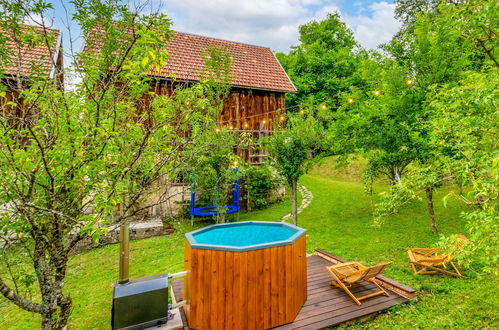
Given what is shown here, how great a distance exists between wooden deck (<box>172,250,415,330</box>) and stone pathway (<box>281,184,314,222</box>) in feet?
17.5

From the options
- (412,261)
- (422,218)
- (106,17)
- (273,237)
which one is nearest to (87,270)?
(273,237)

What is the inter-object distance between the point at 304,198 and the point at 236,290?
34.9 ft

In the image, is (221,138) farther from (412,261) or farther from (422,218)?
(422,218)

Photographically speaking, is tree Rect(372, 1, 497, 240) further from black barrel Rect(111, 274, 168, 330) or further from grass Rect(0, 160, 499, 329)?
black barrel Rect(111, 274, 168, 330)

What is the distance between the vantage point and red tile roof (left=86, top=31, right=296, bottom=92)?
12529 mm

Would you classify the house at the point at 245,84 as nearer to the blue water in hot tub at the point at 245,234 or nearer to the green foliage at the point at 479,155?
the blue water in hot tub at the point at 245,234

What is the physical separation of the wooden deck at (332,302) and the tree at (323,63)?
16058 mm

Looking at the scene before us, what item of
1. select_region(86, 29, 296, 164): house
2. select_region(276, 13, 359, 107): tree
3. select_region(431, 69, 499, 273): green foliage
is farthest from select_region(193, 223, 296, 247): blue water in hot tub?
select_region(276, 13, 359, 107): tree

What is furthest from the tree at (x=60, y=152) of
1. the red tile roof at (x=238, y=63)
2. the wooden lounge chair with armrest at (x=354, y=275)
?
the red tile roof at (x=238, y=63)

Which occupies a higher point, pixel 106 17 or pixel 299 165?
pixel 106 17

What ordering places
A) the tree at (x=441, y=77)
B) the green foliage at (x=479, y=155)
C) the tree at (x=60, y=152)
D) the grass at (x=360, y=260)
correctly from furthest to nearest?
the grass at (x=360, y=260) → the tree at (x=441, y=77) → the green foliage at (x=479, y=155) → the tree at (x=60, y=152)

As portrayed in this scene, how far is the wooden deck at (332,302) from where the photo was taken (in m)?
4.40

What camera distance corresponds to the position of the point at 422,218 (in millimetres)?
10250

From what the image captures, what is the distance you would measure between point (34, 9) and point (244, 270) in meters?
4.16
